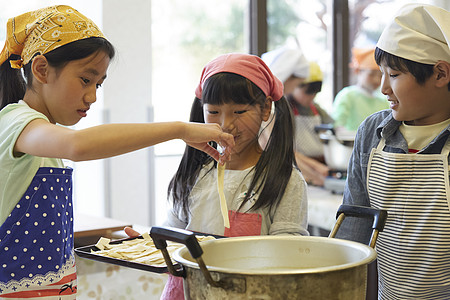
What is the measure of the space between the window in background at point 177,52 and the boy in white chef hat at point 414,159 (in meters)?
2.57

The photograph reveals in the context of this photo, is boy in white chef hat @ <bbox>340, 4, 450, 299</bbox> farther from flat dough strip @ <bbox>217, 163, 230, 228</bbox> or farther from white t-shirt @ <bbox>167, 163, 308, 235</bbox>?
flat dough strip @ <bbox>217, 163, 230, 228</bbox>

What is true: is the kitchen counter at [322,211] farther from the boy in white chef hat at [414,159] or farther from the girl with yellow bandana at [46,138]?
the girl with yellow bandana at [46,138]

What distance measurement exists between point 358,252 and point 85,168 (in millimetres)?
2752

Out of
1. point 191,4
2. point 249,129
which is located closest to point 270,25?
point 191,4

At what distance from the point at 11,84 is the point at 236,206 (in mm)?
590

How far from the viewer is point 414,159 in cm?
120

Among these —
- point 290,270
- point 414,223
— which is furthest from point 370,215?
point 290,270

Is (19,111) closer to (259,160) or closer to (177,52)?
(259,160)

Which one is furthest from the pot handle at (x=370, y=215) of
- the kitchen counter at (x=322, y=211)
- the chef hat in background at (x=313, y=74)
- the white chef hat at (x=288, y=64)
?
the chef hat in background at (x=313, y=74)

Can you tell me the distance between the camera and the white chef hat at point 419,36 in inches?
45.3

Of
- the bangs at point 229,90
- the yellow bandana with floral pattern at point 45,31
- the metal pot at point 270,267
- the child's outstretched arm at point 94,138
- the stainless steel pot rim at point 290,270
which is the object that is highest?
the yellow bandana with floral pattern at point 45,31

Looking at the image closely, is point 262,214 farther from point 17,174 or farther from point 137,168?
point 137,168

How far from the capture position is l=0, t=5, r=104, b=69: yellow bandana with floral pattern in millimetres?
1122

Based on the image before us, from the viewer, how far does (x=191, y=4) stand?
388cm
